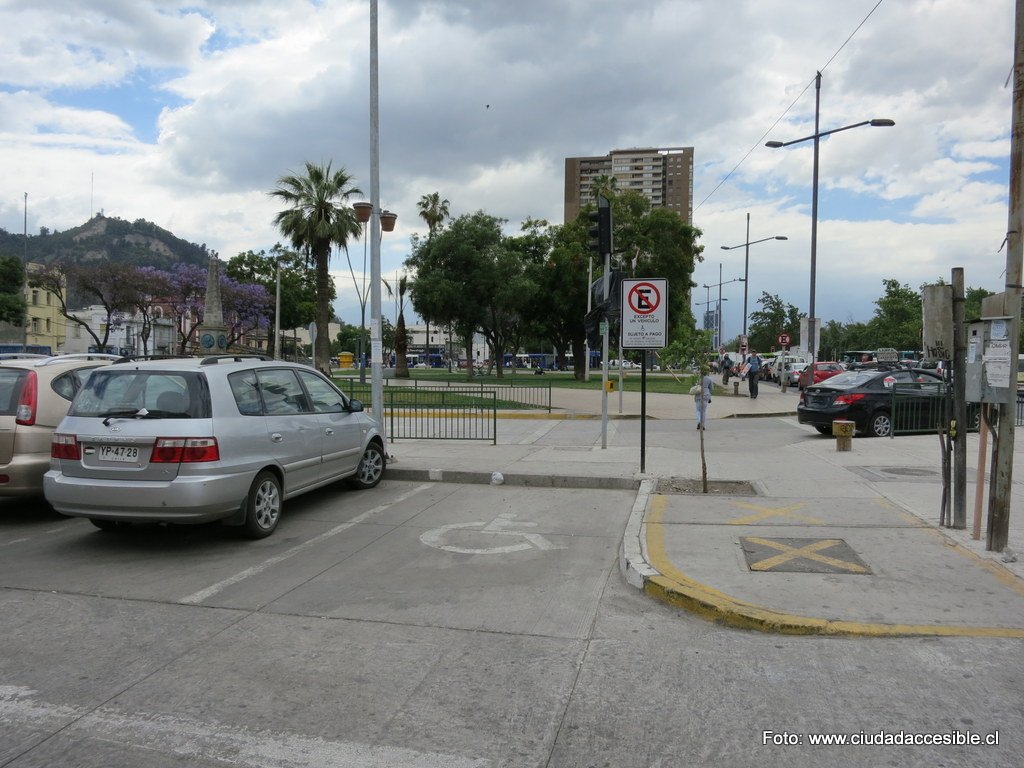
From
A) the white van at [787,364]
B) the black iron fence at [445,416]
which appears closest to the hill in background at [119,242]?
the white van at [787,364]

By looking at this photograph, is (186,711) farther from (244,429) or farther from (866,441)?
(866,441)

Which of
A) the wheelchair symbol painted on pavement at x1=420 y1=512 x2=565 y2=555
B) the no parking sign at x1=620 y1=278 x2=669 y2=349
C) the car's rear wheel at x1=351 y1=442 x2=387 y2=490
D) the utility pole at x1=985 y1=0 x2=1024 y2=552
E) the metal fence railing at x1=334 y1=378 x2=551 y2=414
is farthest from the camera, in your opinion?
the metal fence railing at x1=334 y1=378 x2=551 y2=414

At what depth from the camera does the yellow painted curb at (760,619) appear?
4410 mm

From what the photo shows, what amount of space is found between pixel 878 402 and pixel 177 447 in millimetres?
13749

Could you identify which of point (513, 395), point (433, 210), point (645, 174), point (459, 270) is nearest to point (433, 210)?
point (433, 210)

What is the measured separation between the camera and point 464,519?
7.97 meters

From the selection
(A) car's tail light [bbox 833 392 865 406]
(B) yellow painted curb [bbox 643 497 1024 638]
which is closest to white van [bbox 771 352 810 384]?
(A) car's tail light [bbox 833 392 865 406]

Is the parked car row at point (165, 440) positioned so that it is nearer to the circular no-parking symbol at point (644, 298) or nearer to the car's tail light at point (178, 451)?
the car's tail light at point (178, 451)

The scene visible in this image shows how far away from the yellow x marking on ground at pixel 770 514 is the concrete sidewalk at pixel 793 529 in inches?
0.8

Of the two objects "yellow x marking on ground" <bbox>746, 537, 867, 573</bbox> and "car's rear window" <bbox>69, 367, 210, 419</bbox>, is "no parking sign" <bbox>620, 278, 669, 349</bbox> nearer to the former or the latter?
"yellow x marking on ground" <bbox>746, 537, 867, 573</bbox>

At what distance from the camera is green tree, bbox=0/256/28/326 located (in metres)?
49.3

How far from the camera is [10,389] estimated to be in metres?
7.64

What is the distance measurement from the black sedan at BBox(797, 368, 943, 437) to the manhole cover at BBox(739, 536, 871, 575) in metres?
9.59

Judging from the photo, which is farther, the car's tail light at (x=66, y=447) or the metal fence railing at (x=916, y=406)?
the metal fence railing at (x=916, y=406)
